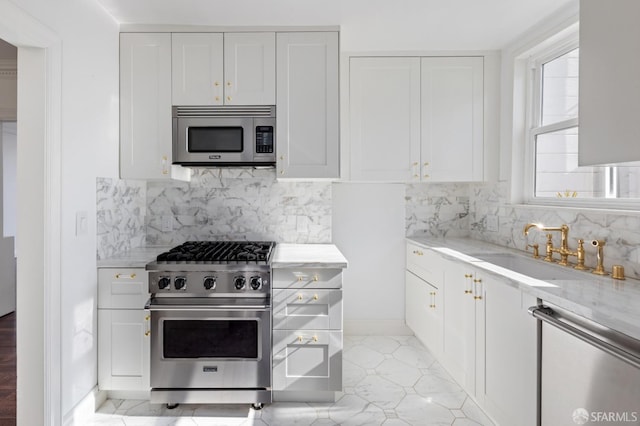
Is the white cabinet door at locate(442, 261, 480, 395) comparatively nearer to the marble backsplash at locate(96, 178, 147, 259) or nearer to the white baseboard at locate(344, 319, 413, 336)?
the white baseboard at locate(344, 319, 413, 336)

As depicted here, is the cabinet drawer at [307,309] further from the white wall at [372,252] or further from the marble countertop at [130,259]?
the white wall at [372,252]

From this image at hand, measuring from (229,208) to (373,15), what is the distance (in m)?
1.79

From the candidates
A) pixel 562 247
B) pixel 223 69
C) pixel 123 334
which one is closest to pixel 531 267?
pixel 562 247

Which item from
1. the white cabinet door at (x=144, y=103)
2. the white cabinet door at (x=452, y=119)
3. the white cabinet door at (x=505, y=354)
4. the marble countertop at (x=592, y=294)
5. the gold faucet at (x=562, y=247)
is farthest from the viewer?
the white cabinet door at (x=452, y=119)

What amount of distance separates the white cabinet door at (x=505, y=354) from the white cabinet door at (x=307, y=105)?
1.31m

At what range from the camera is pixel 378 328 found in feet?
11.8

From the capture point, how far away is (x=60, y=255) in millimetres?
2029

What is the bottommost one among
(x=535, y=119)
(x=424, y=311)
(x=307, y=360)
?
(x=307, y=360)

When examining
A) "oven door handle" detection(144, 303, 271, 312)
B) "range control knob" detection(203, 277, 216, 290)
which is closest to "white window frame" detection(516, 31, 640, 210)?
"oven door handle" detection(144, 303, 271, 312)

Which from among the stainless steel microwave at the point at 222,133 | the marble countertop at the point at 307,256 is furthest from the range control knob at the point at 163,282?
the stainless steel microwave at the point at 222,133

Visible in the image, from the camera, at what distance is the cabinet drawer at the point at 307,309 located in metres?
2.39

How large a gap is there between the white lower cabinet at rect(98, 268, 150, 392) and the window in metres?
2.77

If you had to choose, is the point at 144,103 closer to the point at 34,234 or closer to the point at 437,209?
the point at 34,234

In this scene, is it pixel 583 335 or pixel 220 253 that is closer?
pixel 583 335
